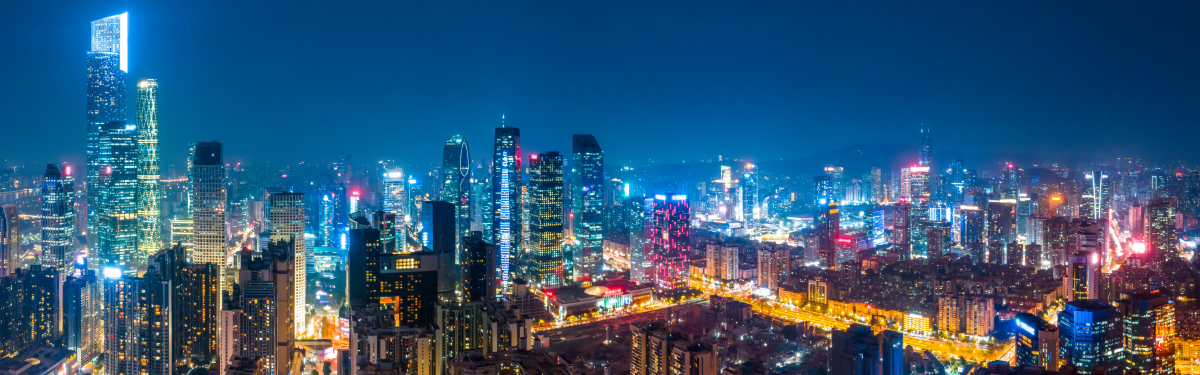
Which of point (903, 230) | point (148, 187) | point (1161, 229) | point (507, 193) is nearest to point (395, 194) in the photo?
point (507, 193)

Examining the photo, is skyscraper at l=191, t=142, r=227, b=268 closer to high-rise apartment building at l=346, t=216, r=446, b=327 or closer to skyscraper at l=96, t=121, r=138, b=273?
skyscraper at l=96, t=121, r=138, b=273

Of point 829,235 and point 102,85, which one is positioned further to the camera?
point 829,235

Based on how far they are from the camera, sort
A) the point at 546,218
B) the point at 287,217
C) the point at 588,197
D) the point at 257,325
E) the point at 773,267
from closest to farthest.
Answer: the point at 257,325, the point at 287,217, the point at 773,267, the point at 546,218, the point at 588,197

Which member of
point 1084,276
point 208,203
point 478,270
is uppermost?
point 208,203

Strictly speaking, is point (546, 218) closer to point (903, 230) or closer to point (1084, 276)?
point (903, 230)

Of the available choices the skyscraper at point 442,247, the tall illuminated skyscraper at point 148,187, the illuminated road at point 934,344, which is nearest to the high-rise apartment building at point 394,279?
the skyscraper at point 442,247

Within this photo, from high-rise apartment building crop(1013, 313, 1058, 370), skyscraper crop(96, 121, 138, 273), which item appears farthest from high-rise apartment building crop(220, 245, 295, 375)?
high-rise apartment building crop(1013, 313, 1058, 370)

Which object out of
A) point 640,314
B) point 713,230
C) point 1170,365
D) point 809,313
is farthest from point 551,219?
point 1170,365

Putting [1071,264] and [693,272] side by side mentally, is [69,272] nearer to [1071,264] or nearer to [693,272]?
[693,272]

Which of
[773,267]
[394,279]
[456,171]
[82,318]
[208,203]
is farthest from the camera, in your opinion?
[456,171]
